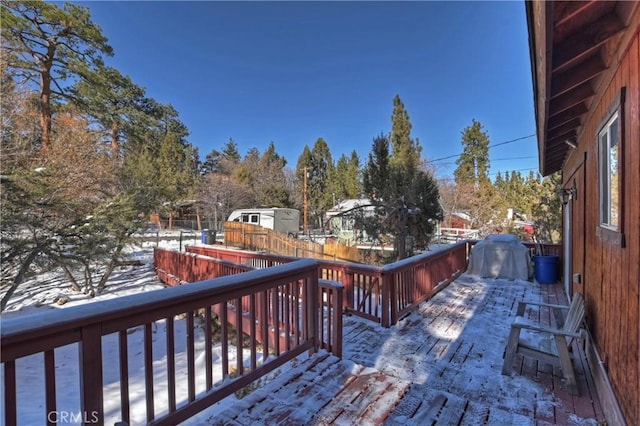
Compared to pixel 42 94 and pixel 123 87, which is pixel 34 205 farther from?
pixel 123 87

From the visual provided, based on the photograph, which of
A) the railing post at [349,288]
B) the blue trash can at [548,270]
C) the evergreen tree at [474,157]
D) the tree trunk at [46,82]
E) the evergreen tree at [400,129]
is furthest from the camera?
the evergreen tree at [474,157]

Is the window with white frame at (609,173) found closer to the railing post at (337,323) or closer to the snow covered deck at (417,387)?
the snow covered deck at (417,387)

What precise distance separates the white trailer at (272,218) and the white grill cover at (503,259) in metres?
15.3

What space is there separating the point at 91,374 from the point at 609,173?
3764mm

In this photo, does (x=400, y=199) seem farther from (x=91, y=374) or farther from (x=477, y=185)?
(x=477, y=185)

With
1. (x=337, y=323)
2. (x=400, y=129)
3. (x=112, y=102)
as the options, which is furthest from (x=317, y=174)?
(x=337, y=323)

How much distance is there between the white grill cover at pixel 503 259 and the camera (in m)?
6.96

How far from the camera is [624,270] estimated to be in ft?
6.23

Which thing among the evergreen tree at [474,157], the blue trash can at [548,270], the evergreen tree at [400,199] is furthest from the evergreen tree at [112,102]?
the evergreen tree at [474,157]

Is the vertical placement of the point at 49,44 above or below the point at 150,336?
above

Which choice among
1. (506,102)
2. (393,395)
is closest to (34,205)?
(393,395)

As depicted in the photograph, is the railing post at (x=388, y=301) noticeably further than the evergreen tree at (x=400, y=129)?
No

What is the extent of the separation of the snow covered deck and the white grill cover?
351 cm

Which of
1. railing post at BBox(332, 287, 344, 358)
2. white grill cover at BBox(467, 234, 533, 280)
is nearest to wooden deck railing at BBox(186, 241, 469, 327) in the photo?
railing post at BBox(332, 287, 344, 358)
